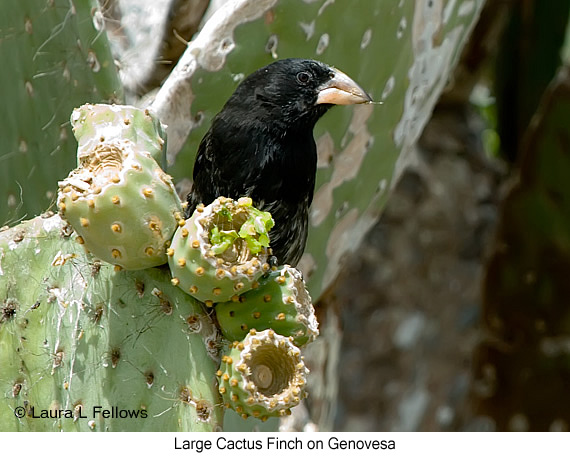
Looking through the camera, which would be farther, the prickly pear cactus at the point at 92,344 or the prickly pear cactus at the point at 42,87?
the prickly pear cactus at the point at 42,87

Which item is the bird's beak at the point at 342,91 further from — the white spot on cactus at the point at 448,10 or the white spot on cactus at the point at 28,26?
the white spot on cactus at the point at 28,26

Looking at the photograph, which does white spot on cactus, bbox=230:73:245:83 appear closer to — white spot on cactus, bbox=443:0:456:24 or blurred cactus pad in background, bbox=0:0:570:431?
blurred cactus pad in background, bbox=0:0:570:431

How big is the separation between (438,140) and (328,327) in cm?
133

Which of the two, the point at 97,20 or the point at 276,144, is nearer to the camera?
the point at 97,20

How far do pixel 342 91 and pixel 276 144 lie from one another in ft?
0.48

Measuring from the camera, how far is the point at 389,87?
170cm

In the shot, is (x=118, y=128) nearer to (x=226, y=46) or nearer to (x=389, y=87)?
(x=226, y=46)

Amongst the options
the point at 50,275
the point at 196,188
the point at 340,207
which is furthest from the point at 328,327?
the point at 50,275

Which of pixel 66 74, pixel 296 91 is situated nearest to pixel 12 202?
pixel 66 74

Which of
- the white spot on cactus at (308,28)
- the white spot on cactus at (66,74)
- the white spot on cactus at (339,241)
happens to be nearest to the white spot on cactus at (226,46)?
the white spot on cactus at (308,28)

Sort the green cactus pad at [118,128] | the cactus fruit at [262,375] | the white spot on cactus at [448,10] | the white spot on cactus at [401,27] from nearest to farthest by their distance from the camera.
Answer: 1. the cactus fruit at [262,375]
2. the green cactus pad at [118,128]
3. the white spot on cactus at [401,27]
4. the white spot on cactus at [448,10]

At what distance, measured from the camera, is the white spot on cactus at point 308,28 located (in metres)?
1.52
